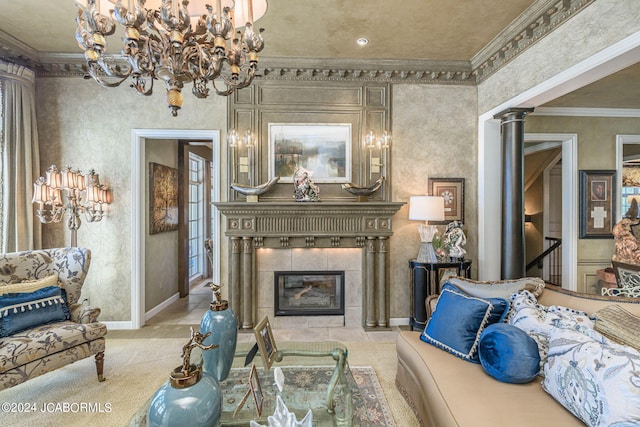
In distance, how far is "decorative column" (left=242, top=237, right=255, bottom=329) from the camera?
11.1ft

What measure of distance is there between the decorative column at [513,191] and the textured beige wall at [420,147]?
0.54m

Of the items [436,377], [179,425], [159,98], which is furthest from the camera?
[159,98]

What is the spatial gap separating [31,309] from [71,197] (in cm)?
134

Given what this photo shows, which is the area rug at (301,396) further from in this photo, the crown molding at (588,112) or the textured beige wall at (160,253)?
the crown molding at (588,112)

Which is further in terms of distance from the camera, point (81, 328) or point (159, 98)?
point (159, 98)

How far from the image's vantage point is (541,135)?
13.2ft

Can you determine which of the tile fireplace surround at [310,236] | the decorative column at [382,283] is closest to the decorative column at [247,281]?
the tile fireplace surround at [310,236]

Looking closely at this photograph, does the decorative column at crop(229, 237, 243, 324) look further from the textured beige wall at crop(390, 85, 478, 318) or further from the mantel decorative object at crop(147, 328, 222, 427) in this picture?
the mantel decorative object at crop(147, 328, 222, 427)

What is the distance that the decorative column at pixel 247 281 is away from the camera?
3395 millimetres

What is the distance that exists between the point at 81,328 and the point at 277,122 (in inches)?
107

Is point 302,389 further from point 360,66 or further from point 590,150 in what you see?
point 590,150

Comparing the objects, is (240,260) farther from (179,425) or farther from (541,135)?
(541,135)

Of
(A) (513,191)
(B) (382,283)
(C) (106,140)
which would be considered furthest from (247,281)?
(A) (513,191)

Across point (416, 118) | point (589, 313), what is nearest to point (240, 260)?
point (416, 118)
